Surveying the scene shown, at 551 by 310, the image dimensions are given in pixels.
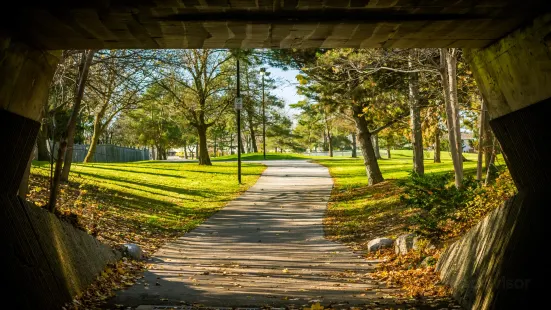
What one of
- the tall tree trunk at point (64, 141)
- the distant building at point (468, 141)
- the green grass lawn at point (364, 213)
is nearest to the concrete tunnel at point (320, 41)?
the tall tree trunk at point (64, 141)

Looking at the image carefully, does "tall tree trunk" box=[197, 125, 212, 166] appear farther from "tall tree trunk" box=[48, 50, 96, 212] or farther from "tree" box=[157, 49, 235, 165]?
"tall tree trunk" box=[48, 50, 96, 212]

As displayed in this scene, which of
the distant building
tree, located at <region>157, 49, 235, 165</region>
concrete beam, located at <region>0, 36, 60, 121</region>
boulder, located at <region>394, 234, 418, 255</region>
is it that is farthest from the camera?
tree, located at <region>157, 49, 235, 165</region>

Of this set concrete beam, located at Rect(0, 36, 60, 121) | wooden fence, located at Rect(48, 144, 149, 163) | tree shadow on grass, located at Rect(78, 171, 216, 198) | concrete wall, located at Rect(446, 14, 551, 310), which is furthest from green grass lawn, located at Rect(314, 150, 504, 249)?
wooden fence, located at Rect(48, 144, 149, 163)

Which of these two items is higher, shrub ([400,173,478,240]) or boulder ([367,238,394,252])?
shrub ([400,173,478,240])

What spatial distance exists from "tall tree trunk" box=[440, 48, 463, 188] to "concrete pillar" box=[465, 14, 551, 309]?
4.96 m

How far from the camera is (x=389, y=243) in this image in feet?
35.6

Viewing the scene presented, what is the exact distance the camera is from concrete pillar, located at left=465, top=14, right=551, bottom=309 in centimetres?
499

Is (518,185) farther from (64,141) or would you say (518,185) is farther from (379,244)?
A: (64,141)

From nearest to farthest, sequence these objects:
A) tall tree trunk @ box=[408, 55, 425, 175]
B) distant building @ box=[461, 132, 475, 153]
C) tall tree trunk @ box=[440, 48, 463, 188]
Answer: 1. tall tree trunk @ box=[440, 48, 463, 188]
2. distant building @ box=[461, 132, 475, 153]
3. tall tree trunk @ box=[408, 55, 425, 175]

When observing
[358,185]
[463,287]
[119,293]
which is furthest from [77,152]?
[463,287]

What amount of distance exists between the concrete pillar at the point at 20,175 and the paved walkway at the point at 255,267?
1.22m

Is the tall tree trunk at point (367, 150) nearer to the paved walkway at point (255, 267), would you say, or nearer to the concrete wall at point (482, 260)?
the paved walkway at point (255, 267)

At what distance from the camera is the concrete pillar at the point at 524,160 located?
499cm

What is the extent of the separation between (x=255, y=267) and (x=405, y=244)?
9.29 feet
